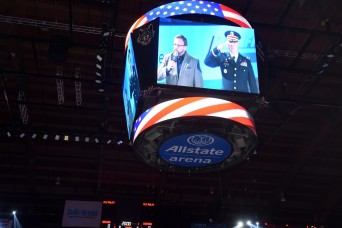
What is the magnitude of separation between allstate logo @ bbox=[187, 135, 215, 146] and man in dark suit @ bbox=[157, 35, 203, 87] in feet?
2.35

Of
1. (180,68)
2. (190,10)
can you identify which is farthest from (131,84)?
(190,10)

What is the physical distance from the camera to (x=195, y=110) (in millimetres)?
4145

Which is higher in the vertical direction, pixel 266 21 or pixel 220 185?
pixel 266 21

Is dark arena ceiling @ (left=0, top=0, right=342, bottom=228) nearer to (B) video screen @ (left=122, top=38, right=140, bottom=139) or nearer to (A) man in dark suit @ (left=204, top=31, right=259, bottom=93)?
(A) man in dark suit @ (left=204, top=31, right=259, bottom=93)

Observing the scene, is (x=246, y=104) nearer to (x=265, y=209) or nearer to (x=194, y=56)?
(x=194, y=56)

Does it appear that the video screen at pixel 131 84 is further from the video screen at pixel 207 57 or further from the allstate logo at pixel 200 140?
the allstate logo at pixel 200 140

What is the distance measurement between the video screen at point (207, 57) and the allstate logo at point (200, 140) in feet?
2.28

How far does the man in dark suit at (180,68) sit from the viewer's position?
14.1 ft

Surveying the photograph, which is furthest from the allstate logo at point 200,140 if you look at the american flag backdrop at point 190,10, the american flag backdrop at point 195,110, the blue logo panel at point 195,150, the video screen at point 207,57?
the american flag backdrop at point 190,10

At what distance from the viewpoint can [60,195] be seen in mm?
13031

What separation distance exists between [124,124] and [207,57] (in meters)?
6.57

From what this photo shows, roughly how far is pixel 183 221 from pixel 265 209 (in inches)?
139

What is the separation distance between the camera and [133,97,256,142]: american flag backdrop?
4.15 metres

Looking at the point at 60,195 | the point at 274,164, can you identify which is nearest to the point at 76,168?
the point at 60,195
